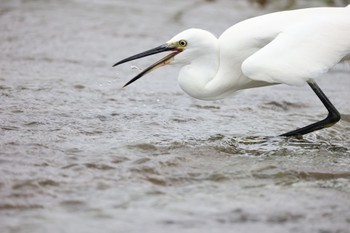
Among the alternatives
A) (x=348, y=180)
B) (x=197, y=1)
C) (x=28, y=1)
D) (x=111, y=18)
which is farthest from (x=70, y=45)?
(x=348, y=180)

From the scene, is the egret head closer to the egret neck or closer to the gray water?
the egret neck

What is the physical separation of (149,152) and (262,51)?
1.21m

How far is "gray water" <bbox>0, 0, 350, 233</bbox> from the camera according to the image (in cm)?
473

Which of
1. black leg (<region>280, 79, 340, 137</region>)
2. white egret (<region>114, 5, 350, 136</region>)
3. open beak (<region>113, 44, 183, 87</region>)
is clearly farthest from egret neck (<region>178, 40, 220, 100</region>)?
black leg (<region>280, 79, 340, 137</region>)

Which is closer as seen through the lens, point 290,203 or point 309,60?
point 290,203

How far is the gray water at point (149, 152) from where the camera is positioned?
4.73 meters

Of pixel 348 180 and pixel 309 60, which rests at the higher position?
pixel 309 60

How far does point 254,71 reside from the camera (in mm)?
6012

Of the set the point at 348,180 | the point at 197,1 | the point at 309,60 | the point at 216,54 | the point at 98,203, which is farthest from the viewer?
the point at 197,1

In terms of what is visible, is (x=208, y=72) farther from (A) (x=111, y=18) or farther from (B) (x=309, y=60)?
(A) (x=111, y=18)

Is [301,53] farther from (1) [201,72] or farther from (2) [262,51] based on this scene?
(1) [201,72]

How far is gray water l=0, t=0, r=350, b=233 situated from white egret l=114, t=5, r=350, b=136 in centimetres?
52

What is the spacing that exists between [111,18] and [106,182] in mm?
8180

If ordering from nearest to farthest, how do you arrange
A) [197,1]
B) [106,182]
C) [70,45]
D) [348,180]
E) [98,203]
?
[98,203] → [106,182] → [348,180] → [70,45] → [197,1]
